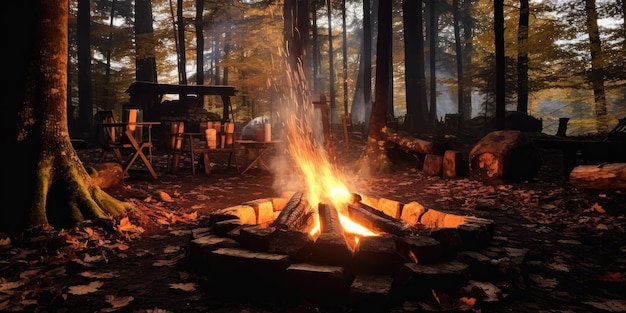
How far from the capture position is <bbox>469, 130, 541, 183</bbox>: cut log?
7.38m

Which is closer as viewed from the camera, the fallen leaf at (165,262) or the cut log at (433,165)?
the fallen leaf at (165,262)

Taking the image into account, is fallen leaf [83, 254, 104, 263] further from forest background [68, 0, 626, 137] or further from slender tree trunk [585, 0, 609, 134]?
slender tree trunk [585, 0, 609, 134]

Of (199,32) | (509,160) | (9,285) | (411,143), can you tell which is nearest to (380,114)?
(411,143)

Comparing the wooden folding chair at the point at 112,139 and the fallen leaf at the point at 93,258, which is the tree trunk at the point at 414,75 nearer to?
the wooden folding chair at the point at 112,139

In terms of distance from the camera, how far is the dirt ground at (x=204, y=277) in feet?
8.35

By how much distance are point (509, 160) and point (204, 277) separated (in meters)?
6.71

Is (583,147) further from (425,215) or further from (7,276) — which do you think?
(7,276)

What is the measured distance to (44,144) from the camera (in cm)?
431

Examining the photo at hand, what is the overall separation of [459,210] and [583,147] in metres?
3.52

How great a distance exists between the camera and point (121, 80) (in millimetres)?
27656

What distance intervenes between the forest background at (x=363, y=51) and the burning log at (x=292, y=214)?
933cm

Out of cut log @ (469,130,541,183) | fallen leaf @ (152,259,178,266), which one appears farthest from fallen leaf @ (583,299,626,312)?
cut log @ (469,130,541,183)

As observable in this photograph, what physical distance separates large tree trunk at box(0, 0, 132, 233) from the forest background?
28.6 ft

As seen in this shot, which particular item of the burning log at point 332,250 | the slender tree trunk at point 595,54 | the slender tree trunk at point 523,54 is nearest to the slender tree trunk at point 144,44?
the slender tree trunk at point 523,54
